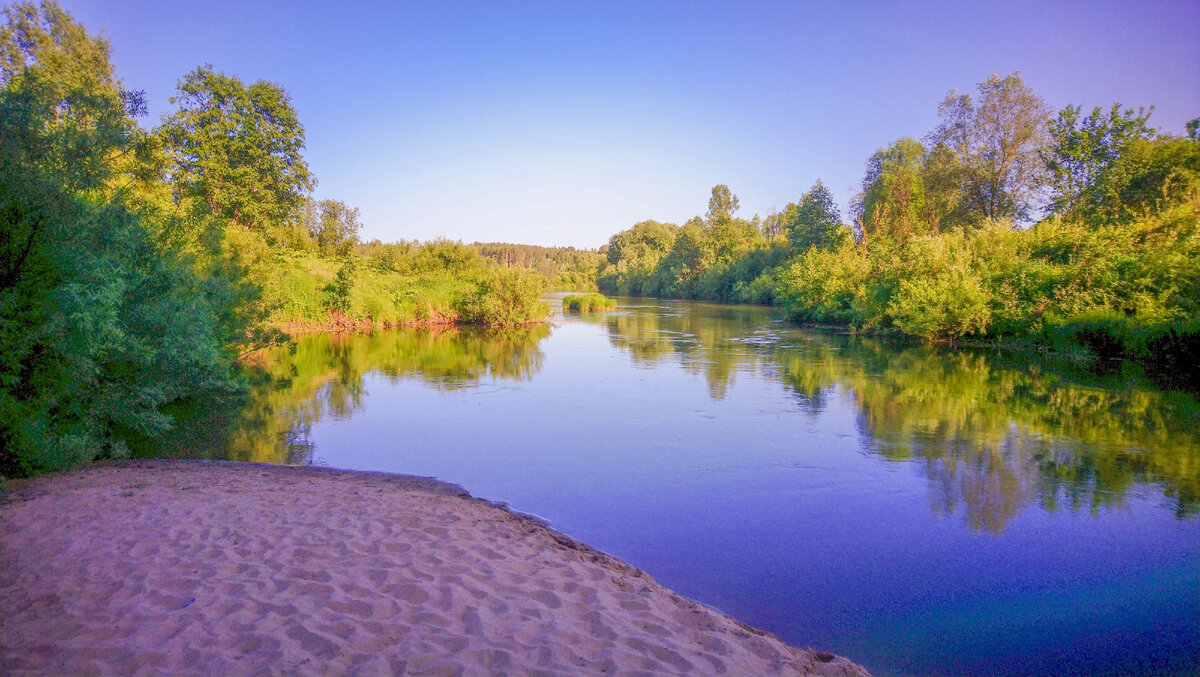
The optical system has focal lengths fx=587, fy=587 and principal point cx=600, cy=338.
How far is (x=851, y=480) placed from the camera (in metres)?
8.73

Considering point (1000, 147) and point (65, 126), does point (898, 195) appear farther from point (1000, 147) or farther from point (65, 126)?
point (65, 126)

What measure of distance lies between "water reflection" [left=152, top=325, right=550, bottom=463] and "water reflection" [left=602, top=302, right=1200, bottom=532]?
20.9 feet

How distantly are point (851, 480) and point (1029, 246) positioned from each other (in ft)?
76.7

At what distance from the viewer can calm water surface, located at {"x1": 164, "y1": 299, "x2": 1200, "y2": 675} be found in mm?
5062

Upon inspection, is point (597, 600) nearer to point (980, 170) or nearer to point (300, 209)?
point (980, 170)

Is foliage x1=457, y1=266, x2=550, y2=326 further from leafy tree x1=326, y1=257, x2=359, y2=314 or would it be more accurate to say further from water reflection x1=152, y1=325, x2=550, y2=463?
leafy tree x1=326, y1=257, x2=359, y2=314

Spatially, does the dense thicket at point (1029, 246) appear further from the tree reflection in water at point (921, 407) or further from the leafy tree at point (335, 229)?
the leafy tree at point (335, 229)

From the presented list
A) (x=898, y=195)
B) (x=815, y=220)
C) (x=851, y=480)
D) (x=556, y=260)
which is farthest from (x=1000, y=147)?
(x=556, y=260)

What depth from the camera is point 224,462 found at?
879 cm

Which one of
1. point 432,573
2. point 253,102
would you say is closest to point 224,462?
point 432,573

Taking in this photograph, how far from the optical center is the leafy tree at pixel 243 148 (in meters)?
35.6

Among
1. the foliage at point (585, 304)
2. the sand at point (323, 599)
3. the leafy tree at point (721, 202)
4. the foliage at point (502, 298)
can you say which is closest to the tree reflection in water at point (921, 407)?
the sand at point (323, 599)

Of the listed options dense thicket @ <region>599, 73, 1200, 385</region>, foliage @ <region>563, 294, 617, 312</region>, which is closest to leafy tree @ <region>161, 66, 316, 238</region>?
foliage @ <region>563, 294, 617, 312</region>

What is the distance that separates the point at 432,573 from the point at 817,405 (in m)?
11.4
